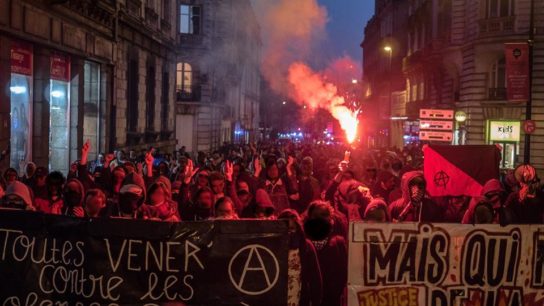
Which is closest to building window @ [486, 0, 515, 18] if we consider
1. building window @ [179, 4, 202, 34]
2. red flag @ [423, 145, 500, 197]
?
building window @ [179, 4, 202, 34]

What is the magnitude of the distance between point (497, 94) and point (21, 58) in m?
22.0

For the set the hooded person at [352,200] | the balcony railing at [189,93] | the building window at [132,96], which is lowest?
the hooded person at [352,200]

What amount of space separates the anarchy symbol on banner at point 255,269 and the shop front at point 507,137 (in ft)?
85.5

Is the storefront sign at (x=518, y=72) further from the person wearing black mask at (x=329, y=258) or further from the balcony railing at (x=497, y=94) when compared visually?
the person wearing black mask at (x=329, y=258)

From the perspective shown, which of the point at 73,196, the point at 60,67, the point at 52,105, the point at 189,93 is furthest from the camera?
the point at 189,93

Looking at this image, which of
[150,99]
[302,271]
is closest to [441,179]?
[302,271]

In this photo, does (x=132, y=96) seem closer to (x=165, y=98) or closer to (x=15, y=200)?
(x=165, y=98)

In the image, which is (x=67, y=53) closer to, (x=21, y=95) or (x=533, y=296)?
(x=21, y=95)

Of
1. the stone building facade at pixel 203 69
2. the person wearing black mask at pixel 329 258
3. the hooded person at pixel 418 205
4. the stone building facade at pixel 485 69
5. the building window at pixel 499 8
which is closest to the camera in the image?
the person wearing black mask at pixel 329 258

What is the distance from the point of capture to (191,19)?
41656 mm

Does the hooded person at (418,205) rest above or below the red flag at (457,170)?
below

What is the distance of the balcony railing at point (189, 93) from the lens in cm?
4107

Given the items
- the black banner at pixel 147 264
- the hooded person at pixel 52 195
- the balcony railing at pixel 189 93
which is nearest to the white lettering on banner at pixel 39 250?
the black banner at pixel 147 264

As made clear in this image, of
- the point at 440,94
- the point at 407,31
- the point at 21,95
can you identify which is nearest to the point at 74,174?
the point at 21,95
